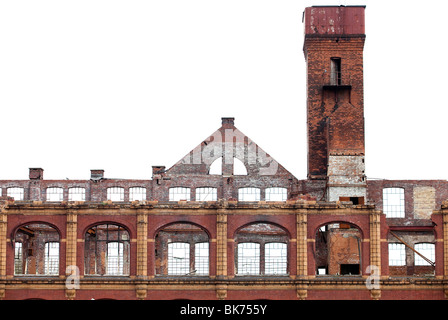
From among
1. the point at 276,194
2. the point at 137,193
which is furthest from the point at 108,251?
the point at 276,194

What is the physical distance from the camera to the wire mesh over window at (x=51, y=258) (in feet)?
190

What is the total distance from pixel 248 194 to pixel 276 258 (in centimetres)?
516

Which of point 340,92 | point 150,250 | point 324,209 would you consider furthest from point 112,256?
point 340,92

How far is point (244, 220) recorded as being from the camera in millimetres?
50125

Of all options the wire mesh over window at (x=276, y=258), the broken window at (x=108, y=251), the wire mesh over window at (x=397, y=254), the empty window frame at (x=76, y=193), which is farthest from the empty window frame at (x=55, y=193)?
the wire mesh over window at (x=397, y=254)

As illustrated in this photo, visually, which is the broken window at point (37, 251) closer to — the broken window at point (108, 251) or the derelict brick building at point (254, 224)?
the derelict brick building at point (254, 224)

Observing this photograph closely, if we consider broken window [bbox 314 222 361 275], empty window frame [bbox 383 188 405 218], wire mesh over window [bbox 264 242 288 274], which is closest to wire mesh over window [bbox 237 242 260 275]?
wire mesh over window [bbox 264 242 288 274]

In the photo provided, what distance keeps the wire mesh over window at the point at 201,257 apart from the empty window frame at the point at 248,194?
176 inches

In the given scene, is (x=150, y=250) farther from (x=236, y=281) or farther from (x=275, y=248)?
(x=275, y=248)

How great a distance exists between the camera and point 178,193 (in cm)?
6003

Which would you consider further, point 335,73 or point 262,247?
point 335,73

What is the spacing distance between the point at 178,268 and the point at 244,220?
9.64 meters

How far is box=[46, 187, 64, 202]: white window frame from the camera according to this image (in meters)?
60.4

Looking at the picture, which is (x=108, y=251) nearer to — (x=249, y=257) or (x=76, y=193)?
(x=76, y=193)
